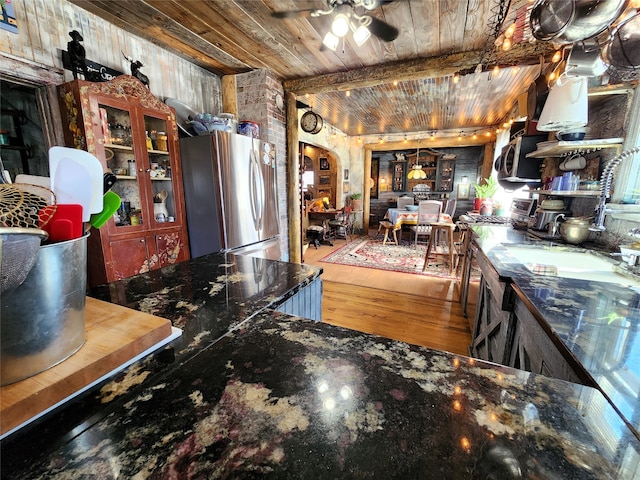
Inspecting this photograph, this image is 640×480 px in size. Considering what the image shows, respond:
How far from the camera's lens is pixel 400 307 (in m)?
2.98

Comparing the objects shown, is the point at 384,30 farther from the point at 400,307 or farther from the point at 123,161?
the point at 400,307

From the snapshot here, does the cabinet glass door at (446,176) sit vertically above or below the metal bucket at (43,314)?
above

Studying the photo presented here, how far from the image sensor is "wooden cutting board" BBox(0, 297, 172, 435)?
43cm

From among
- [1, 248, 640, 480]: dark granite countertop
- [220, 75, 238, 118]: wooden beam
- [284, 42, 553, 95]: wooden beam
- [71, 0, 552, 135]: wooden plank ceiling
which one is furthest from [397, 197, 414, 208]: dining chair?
[1, 248, 640, 480]: dark granite countertop

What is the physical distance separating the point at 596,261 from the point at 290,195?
291 centimetres

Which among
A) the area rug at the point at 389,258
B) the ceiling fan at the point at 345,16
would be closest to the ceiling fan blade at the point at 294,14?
the ceiling fan at the point at 345,16

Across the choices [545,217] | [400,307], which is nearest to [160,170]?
[400,307]

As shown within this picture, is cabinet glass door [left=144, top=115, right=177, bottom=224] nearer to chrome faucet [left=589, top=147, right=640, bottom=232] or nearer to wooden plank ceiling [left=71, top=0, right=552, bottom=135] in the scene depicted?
wooden plank ceiling [left=71, top=0, right=552, bottom=135]

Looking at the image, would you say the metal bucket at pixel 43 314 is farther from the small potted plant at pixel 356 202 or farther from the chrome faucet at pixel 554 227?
the small potted plant at pixel 356 202

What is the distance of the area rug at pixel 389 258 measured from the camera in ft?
14.2

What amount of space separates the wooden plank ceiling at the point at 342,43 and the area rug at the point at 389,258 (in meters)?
2.65

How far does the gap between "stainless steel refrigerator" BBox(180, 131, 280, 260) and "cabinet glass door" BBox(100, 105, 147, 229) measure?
1.41 feet

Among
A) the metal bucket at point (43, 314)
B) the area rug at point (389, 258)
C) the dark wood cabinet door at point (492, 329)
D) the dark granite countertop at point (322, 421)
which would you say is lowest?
the area rug at point (389, 258)

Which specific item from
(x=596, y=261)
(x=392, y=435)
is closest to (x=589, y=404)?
(x=392, y=435)
